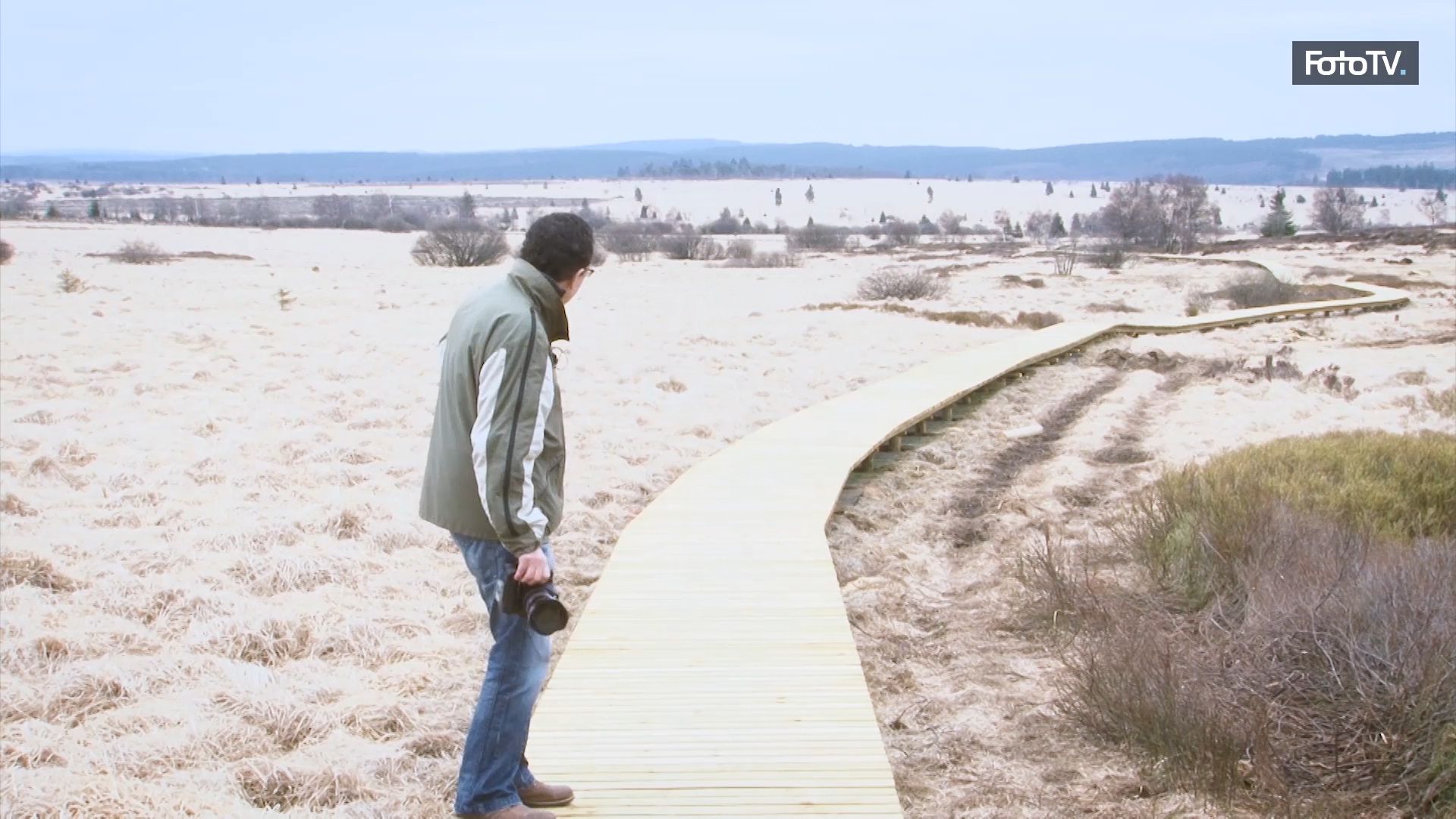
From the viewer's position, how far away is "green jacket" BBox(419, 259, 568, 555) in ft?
10.6

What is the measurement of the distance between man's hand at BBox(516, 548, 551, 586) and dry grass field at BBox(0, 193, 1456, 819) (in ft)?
4.18

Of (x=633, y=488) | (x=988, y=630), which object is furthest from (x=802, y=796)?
(x=633, y=488)

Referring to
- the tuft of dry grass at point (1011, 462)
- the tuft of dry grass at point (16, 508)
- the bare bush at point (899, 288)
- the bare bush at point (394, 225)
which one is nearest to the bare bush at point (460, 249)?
the bare bush at point (899, 288)

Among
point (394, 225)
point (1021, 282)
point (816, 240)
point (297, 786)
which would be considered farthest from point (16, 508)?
point (394, 225)

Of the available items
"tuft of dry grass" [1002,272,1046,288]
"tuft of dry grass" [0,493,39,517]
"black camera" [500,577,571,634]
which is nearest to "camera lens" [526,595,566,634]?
"black camera" [500,577,571,634]

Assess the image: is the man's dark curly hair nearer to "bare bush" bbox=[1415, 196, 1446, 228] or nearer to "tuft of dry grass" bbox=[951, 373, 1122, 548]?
"tuft of dry grass" bbox=[951, 373, 1122, 548]

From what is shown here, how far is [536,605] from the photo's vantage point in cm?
332

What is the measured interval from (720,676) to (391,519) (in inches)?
145

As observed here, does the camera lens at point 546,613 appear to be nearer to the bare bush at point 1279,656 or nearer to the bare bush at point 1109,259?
the bare bush at point 1279,656

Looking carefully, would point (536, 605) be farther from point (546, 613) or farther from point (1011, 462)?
point (1011, 462)

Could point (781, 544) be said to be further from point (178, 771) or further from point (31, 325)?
point (31, 325)

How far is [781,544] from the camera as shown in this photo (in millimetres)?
6609

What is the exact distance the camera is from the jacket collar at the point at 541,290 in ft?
11.1

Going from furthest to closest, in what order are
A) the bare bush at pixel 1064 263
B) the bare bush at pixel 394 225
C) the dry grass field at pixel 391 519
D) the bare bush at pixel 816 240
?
the bare bush at pixel 394 225 < the bare bush at pixel 816 240 < the bare bush at pixel 1064 263 < the dry grass field at pixel 391 519
